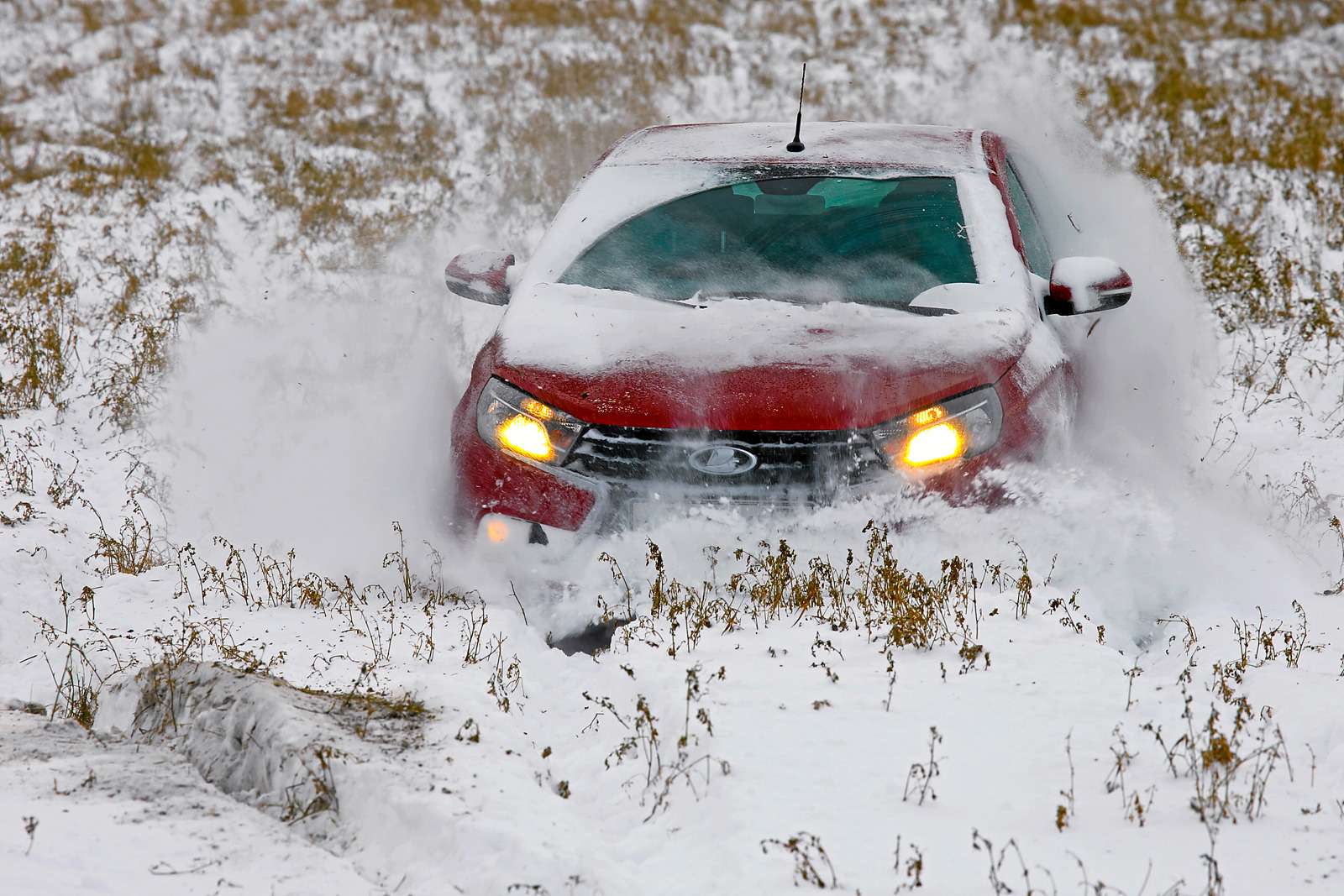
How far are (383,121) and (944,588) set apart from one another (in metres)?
11.0

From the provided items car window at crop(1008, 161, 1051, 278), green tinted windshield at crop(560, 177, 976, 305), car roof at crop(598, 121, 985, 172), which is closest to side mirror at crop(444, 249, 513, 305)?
green tinted windshield at crop(560, 177, 976, 305)

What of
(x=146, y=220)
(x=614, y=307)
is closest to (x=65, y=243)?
(x=146, y=220)

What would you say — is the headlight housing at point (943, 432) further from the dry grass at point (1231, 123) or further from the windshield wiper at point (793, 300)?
the dry grass at point (1231, 123)

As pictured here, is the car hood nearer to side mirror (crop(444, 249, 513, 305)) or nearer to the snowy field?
the snowy field

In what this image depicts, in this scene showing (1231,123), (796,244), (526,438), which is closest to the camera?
(526,438)

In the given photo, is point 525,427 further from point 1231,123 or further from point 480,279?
point 1231,123

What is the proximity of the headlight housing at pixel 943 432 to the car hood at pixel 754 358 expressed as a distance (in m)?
0.04

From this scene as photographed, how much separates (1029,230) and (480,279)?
7.76ft

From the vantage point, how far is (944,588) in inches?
160

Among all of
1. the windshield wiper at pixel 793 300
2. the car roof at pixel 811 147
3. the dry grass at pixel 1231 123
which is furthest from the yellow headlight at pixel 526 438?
the dry grass at pixel 1231 123

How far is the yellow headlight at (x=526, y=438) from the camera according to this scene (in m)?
4.20

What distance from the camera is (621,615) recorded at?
4125 mm

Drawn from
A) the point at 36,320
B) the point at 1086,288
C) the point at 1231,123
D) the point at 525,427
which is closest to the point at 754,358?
the point at 525,427

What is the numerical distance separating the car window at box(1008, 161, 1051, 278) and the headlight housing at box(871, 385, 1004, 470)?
1159 millimetres
